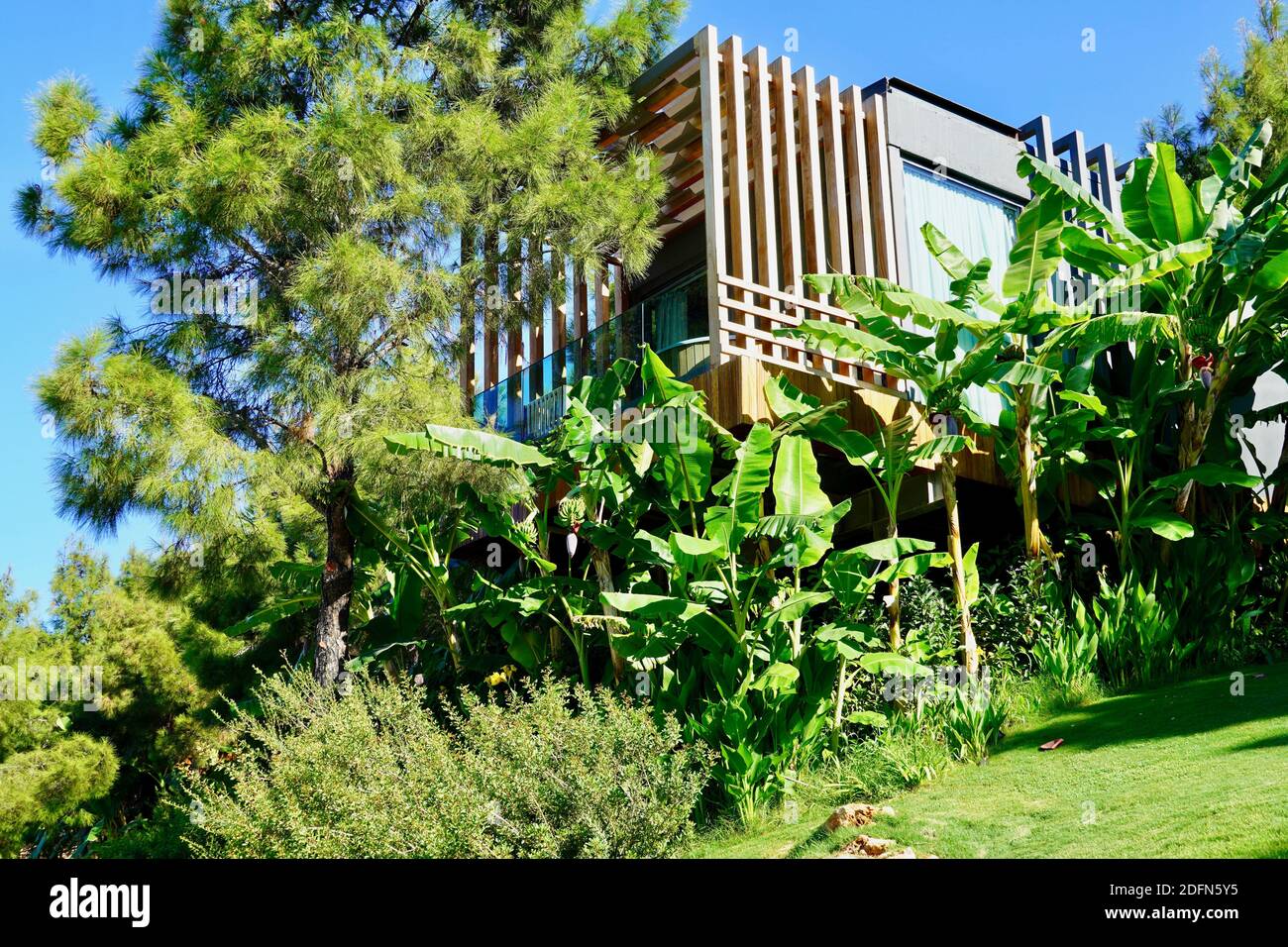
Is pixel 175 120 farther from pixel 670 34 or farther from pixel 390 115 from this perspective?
pixel 670 34

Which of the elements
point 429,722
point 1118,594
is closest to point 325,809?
point 429,722

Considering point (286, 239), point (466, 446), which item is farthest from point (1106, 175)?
point (286, 239)

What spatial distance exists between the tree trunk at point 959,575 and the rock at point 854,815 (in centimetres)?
229

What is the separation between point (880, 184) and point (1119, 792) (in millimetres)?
7742

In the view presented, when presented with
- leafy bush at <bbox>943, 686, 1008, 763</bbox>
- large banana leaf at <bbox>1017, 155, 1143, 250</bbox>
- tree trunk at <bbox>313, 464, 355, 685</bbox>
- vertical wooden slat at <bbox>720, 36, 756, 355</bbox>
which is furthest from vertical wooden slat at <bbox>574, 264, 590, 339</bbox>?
leafy bush at <bbox>943, 686, 1008, 763</bbox>

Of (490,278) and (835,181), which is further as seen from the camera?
(835,181)

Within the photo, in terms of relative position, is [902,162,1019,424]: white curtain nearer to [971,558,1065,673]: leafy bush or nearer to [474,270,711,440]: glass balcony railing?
[474,270,711,440]: glass balcony railing

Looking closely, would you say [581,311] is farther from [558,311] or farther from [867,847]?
[867,847]

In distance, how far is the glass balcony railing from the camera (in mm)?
12633

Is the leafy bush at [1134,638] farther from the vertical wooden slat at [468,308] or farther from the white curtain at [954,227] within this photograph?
the vertical wooden slat at [468,308]

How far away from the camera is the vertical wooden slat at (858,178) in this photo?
42.3 feet

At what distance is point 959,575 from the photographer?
9859mm

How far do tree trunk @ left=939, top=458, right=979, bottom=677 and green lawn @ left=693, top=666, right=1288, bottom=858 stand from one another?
2.41 feet
